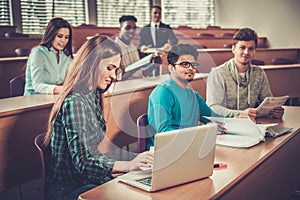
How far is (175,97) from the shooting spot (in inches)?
83.2

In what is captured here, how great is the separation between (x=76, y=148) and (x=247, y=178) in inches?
26.4

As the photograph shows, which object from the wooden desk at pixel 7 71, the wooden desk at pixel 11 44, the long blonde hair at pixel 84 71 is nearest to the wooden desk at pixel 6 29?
the wooden desk at pixel 11 44

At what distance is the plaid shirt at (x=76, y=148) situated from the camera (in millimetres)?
1607

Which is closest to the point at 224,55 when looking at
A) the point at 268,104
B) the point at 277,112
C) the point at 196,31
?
the point at 196,31

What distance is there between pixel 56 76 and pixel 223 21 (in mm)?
7920

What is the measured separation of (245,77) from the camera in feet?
9.19

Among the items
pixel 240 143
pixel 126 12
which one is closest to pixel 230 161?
pixel 240 143

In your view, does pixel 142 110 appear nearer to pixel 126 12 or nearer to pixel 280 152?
pixel 280 152

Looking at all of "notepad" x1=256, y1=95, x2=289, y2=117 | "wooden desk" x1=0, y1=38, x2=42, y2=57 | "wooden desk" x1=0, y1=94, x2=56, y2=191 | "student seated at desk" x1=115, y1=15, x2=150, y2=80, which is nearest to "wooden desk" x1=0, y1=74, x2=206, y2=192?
"wooden desk" x1=0, y1=94, x2=56, y2=191

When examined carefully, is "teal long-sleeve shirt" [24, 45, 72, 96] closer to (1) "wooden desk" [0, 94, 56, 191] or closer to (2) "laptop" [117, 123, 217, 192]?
(1) "wooden desk" [0, 94, 56, 191]

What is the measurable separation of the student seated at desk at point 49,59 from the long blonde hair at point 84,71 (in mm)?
1383

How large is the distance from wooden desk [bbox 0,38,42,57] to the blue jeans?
4.52m

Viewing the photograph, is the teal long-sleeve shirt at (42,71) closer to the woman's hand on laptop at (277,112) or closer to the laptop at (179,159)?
the woman's hand on laptop at (277,112)

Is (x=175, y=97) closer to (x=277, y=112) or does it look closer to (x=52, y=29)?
(x=277, y=112)
